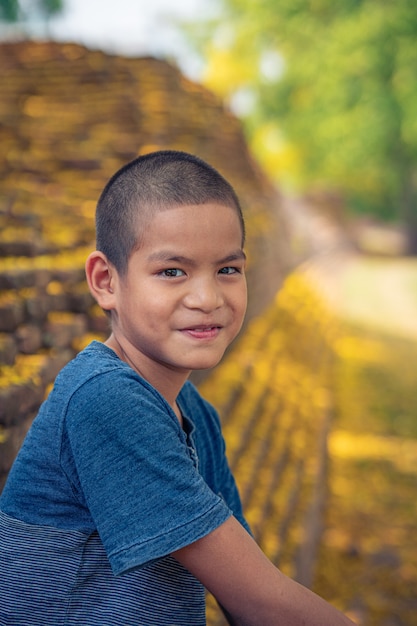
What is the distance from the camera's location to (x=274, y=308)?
6742 mm

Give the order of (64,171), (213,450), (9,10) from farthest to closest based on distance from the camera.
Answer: (9,10)
(64,171)
(213,450)

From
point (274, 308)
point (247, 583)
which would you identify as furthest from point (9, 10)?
point (247, 583)

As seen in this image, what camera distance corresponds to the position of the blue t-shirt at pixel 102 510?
3.10 feet

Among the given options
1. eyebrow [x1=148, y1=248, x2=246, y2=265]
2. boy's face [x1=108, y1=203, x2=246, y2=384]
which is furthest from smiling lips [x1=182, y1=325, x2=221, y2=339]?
eyebrow [x1=148, y1=248, x2=246, y2=265]

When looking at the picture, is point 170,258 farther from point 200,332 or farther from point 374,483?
point 374,483

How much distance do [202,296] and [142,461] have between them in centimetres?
27

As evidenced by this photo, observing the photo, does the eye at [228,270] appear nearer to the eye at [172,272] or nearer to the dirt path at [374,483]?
the eye at [172,272]

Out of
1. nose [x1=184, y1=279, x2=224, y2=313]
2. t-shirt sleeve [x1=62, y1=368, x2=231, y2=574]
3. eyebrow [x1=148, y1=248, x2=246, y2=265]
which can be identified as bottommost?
t-shirt sleeve [x1=62, y1=368, x2=231, y2=574]

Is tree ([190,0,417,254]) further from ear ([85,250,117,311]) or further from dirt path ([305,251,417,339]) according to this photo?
ear ([85,250,117,311])

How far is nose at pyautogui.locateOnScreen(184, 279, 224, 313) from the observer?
1083 millimetres

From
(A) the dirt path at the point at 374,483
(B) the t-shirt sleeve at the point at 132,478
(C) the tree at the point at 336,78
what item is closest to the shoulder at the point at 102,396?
(B) the t-shirt sleeve at the point at 132,478

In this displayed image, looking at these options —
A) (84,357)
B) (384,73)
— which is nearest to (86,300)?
(84,357)

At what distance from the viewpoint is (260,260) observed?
620cm

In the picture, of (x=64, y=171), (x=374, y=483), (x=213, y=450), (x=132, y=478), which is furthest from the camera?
(x=64, y=171)
